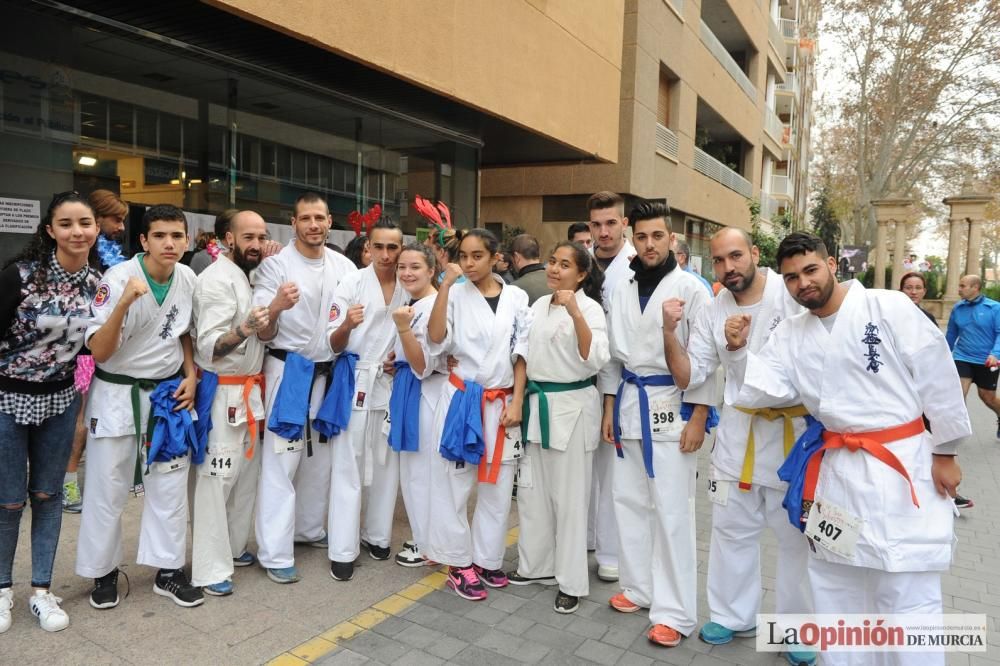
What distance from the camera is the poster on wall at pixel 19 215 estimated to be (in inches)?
222

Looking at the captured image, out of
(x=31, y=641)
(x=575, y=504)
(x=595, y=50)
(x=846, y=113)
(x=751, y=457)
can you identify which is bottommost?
(x=31, y=641)

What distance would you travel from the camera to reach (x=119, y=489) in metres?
3.56

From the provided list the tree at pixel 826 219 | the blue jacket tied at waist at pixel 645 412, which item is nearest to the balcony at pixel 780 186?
the tree at pixel 826 219

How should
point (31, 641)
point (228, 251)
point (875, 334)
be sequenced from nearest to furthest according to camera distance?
point (875, 334) < point (31, 641) < point (228, 251)

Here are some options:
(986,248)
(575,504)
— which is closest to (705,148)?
(575,504)

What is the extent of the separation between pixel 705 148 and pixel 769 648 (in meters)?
22.4

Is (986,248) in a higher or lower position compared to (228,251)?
higher

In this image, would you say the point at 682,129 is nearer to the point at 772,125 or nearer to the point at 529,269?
the point at 529,269

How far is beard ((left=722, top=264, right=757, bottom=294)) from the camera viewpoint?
132 inches

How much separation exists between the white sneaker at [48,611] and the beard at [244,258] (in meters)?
1.97

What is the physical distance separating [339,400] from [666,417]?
192 centimetres

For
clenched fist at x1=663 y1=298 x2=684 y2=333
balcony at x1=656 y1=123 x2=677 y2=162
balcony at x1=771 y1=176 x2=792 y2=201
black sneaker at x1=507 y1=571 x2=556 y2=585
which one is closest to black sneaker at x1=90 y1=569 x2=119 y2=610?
black sneaker at x1=507 y1=571 x2=556 y2=585

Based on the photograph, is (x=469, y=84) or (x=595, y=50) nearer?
(x=469, y=84)

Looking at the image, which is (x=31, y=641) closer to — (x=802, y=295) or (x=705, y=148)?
(x=802, y=295)
